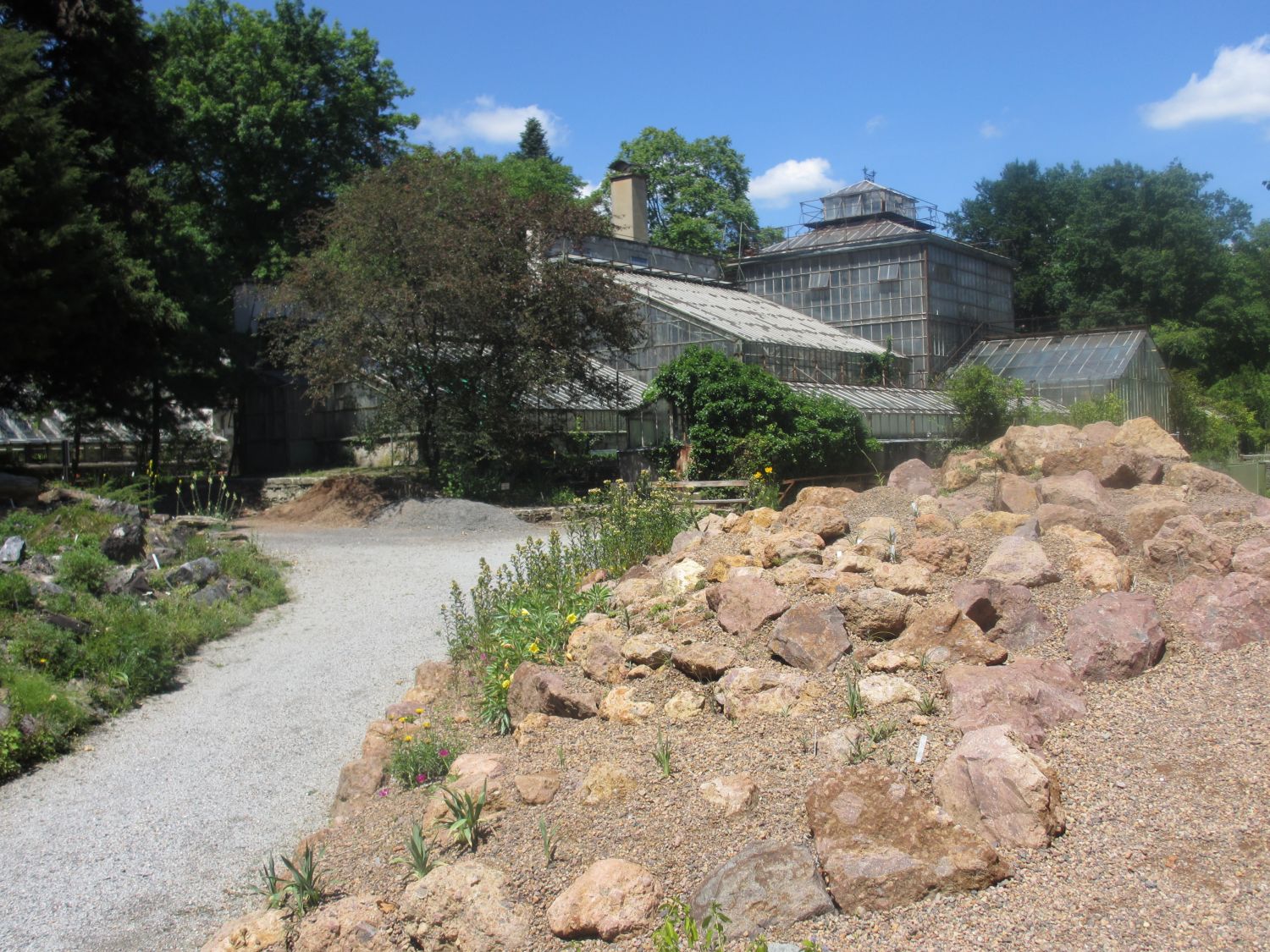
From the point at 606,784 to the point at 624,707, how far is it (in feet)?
3.05

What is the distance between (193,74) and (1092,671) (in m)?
34.4

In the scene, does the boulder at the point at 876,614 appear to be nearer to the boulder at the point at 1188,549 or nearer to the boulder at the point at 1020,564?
the boulder at the point at 1020,564

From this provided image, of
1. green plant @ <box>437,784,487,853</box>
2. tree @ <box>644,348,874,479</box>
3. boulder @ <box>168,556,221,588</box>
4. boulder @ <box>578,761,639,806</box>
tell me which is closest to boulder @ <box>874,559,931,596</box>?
boulder @ <box>578,761,639,806</box>

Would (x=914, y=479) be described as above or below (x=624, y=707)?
above

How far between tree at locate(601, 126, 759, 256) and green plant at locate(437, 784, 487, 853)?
45.3 metres

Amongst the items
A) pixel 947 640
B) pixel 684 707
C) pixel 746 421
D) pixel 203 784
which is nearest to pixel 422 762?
pixel 684 707

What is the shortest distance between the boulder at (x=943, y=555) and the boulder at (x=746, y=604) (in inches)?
40.8

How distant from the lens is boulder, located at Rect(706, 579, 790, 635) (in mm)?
6402

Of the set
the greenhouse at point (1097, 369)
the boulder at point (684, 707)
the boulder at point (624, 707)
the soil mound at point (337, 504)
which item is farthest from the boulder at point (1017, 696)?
the greenhouse at point (1097, 369)

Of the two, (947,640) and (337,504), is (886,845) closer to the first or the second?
(947,640)

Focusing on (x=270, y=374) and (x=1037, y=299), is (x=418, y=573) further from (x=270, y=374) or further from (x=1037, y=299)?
(x=1037, y=299)

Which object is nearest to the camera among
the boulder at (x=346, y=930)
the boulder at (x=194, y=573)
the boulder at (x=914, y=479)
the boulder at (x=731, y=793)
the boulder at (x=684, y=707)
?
the boulder at (x=346, y=930)

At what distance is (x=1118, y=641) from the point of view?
5398 millimetres

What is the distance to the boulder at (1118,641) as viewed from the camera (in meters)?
5.35
